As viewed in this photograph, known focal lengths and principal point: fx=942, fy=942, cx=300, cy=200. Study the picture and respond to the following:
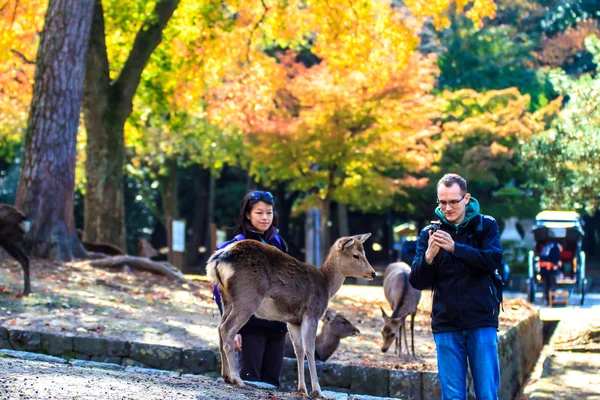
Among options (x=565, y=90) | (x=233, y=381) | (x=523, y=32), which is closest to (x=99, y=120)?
(x=565, y=90)

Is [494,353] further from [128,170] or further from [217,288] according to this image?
[128,170]

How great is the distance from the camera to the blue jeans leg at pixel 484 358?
235 inches

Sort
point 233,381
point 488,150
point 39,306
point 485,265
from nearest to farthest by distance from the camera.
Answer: point 485,265 → point 233,381 → point 39,306 → point 488,150

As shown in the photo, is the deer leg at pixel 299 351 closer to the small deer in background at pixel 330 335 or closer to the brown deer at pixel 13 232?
the small deer in background at pixel 330 335

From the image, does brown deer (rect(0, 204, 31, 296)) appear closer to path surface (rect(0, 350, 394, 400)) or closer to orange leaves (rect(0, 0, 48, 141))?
path surface (rect(0, 350, 394, 400))

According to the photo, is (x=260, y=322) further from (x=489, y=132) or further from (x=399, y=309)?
(x=489, y=132)

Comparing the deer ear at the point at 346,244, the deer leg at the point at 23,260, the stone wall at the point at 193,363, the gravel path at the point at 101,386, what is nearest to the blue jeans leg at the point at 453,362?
the gravel path at the point at 101,386

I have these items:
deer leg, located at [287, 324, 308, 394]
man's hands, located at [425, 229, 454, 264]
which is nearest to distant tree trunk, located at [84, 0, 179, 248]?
deer leg, located at [287, 324, 308, 394]

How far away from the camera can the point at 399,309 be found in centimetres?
1124

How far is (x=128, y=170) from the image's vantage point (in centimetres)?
3575

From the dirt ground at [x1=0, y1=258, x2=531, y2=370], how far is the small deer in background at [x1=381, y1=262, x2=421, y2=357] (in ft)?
0.69

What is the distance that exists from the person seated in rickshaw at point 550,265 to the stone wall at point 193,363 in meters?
12.7

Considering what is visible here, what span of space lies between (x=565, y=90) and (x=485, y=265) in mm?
18669

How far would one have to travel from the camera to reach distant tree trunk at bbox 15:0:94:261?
51.6ft
